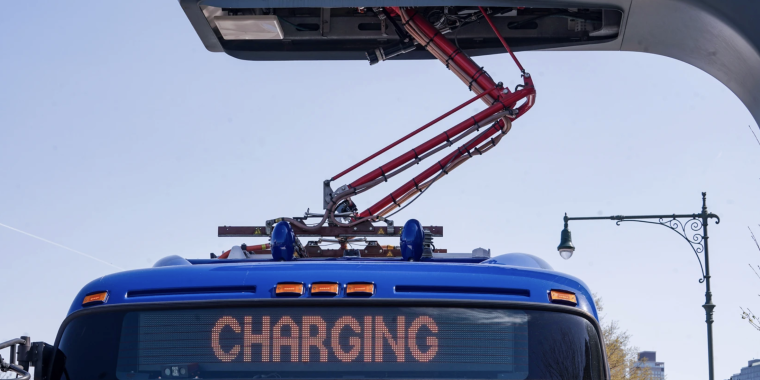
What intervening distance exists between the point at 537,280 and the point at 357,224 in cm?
420

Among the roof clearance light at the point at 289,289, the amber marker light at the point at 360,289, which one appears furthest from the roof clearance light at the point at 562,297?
the roof clearance light at the point at 289,289

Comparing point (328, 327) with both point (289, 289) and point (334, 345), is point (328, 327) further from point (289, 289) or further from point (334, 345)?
point (289, 289)

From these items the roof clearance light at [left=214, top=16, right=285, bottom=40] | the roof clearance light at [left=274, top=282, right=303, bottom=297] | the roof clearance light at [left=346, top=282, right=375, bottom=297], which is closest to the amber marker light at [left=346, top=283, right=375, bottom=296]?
the roof clearance light at [left=346, top=282, right=375, bottom=297]

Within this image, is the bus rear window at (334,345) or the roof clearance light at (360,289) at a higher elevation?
the roof clearance light at (360,289)

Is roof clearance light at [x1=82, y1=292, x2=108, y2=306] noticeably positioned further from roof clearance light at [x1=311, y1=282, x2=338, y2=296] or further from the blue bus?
roof clearance light at [x1=311, y1=282, x2=338, y2=296]

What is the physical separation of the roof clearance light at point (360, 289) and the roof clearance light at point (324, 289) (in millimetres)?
60

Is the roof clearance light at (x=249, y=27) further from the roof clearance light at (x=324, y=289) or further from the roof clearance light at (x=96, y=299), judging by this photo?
the roof clearance light at (x=324, y=289)

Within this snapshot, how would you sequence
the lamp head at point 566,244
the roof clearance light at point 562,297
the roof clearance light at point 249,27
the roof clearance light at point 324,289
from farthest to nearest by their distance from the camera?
the lamp head at point 566,244 < the roof clearance light at point 249,27 < the roof clearance light at point 562,297 < the roof clearance light at point 324,289

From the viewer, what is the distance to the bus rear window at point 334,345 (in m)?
4.33

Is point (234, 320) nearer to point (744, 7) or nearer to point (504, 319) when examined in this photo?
point (504, 319)

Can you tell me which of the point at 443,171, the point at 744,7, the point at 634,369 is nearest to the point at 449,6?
the point at 443,171

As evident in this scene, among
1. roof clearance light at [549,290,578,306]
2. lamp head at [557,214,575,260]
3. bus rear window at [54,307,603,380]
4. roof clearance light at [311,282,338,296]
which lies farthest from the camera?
lamp head at [557,214,575,260]

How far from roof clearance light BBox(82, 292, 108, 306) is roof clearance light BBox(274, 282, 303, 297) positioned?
838mm

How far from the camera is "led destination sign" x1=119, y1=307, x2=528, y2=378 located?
434cm
